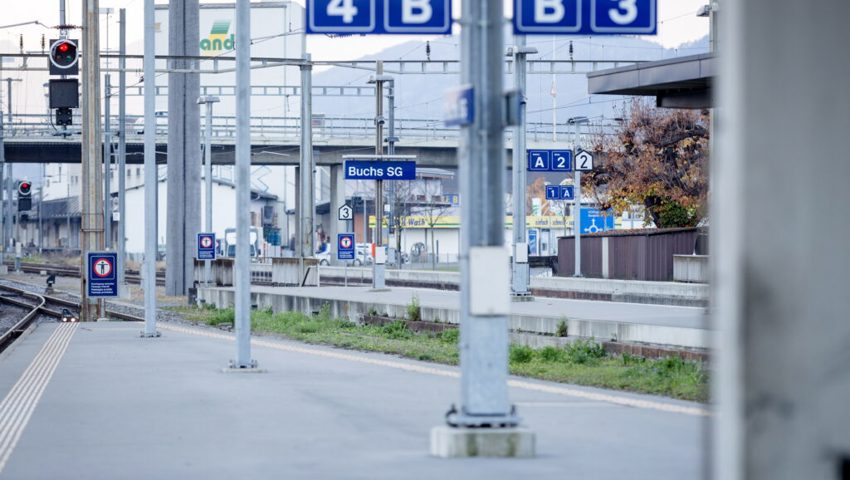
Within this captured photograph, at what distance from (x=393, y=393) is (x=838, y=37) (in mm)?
12350

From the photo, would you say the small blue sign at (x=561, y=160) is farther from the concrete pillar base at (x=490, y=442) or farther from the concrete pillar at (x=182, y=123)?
the concrete pillar base at (x=490, y=442)

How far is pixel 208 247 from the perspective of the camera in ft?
141

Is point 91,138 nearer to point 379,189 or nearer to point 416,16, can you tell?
point 379,189

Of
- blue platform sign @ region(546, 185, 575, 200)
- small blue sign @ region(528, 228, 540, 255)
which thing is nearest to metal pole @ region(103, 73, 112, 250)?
blue platform sign @ region(546, 185, 575, 200)

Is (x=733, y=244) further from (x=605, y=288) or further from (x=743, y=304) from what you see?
(x=605, y=288)

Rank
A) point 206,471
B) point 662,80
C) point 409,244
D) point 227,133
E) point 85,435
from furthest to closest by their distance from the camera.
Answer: point 409,244, point 227,133, point 662,80, point 85,435, point 206,471

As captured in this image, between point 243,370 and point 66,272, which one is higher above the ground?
point 243,370

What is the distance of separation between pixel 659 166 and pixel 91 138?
26.8 metres

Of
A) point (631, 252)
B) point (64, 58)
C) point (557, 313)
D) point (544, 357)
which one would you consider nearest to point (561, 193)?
point (631, 252)

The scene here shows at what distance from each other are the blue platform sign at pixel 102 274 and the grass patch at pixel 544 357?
3461 mm

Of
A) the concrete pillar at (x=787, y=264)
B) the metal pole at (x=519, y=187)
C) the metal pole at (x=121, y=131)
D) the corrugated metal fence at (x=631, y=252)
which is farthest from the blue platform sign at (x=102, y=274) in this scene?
the concrete pillar at (x=787, y=264)

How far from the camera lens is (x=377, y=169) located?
128 ft

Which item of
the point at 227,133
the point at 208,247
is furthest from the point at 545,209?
the point at 208,247

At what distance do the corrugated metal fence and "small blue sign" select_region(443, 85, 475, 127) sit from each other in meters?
31.9
